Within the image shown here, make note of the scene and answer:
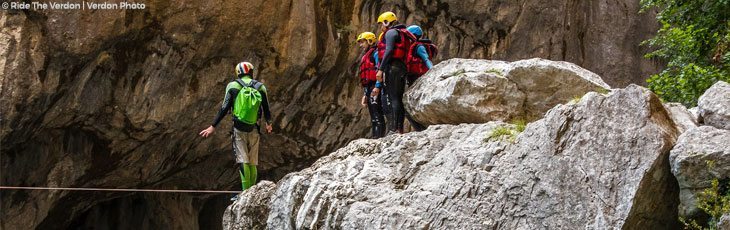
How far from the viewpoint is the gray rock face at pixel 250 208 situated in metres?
9.77

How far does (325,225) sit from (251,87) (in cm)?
256

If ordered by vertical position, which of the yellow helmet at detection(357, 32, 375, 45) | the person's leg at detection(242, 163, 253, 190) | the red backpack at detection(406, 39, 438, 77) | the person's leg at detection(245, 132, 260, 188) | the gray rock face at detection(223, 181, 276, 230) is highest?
the yellow helmet at detection(357, 32, 375, 45)

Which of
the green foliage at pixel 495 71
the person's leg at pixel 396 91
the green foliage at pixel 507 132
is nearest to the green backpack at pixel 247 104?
the person's leg at pixel 396 91

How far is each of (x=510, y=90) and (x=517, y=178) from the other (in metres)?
2.29

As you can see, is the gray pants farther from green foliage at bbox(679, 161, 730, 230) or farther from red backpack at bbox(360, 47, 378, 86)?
green foliage at bbox(679, 161, 730, 230)

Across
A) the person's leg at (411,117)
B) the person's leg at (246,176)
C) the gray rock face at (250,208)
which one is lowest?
the gray rock face at (250,208)

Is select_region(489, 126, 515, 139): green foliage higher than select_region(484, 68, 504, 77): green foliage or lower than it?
lower

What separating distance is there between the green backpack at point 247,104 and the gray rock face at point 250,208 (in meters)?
0.84

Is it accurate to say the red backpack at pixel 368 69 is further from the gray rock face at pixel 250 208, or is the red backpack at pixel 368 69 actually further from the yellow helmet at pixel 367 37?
the gray rock face at pixel 250 208

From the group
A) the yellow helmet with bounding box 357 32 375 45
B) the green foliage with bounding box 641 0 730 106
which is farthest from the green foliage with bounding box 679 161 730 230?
the yellow helmet with bounding box 357 32 375 45

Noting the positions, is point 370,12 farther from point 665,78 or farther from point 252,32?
point 665,78

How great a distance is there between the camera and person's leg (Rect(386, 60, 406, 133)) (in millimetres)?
10805

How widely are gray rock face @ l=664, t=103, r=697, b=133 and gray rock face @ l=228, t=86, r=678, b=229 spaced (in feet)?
0.32

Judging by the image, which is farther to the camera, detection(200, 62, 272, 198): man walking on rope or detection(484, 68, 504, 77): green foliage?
detection(200, 62, 272, 198): man walking on rope
